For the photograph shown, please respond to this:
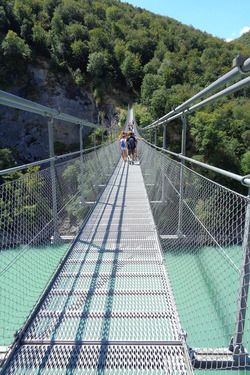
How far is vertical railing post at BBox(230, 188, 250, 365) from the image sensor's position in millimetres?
938

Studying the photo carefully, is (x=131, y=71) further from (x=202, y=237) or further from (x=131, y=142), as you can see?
(x=202, y=237)

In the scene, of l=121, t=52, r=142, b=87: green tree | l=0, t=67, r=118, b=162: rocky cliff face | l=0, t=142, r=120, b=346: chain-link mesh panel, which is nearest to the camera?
l=0, t=142, r=120, b=346: chain-link mesh panel

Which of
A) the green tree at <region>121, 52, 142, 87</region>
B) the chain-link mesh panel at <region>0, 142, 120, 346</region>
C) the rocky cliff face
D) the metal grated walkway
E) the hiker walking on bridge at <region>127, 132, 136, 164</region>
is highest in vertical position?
the green tree at <region>121, 52, 142, 87</region>

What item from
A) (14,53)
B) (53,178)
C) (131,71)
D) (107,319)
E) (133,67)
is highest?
(14,53)

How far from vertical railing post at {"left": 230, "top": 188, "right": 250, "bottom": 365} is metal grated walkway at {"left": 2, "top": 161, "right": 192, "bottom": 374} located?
209 mm

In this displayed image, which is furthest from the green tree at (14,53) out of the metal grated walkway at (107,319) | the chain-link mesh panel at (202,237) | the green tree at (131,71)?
the metal grated walkway at (107,319)

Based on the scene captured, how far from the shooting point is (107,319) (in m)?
1.40

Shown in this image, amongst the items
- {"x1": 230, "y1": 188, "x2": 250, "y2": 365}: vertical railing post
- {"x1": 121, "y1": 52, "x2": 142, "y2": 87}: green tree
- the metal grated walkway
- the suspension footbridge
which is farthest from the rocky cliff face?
{"x1": 230, "y1": 188, "x2": 250, "y2": 365}: vertical railing post

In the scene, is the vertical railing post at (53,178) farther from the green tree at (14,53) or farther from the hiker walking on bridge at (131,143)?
the green tree at (14,53)

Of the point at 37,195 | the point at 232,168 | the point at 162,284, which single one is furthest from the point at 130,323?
the point at 232,168

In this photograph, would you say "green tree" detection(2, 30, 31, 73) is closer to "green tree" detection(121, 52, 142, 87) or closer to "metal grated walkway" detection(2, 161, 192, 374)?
"green tree" detection(121, 52, 142, 87)

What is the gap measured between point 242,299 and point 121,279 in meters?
0.94

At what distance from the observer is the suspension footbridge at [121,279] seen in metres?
1.10

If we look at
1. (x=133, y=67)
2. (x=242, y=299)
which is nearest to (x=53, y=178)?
(x=242, y=299)
